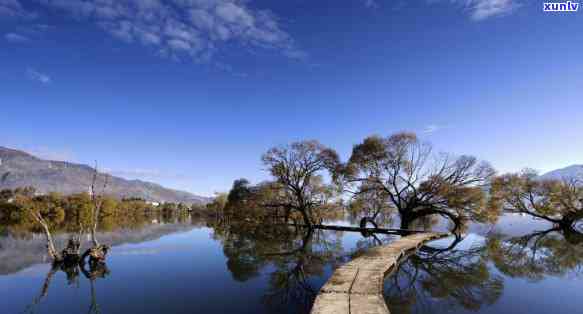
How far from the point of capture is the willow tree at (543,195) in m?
44.6

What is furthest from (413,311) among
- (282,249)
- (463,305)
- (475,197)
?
(475,197)

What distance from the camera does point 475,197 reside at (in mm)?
31797

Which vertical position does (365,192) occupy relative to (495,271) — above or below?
above

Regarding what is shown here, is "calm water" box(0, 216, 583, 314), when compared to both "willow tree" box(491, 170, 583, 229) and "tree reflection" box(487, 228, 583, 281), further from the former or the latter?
"willow tree" box(491, 170, 583, 229)

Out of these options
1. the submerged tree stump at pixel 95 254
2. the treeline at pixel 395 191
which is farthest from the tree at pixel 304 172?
the submerged tree stump at pixel 95 254

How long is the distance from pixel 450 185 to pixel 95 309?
31.7 m

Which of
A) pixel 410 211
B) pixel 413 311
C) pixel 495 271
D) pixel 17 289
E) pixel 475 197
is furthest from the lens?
pixel 410 211

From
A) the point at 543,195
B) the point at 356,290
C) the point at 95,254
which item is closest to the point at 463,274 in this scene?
the point at 356,290

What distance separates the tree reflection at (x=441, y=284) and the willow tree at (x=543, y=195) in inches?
1280

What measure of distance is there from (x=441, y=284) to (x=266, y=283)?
6657 millimetres

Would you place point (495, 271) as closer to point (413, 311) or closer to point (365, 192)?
point (413, 311)

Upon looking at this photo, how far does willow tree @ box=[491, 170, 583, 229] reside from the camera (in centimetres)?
4459

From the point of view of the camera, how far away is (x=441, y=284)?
12.6 m

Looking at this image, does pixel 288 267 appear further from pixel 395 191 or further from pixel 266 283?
pixel 395 191
